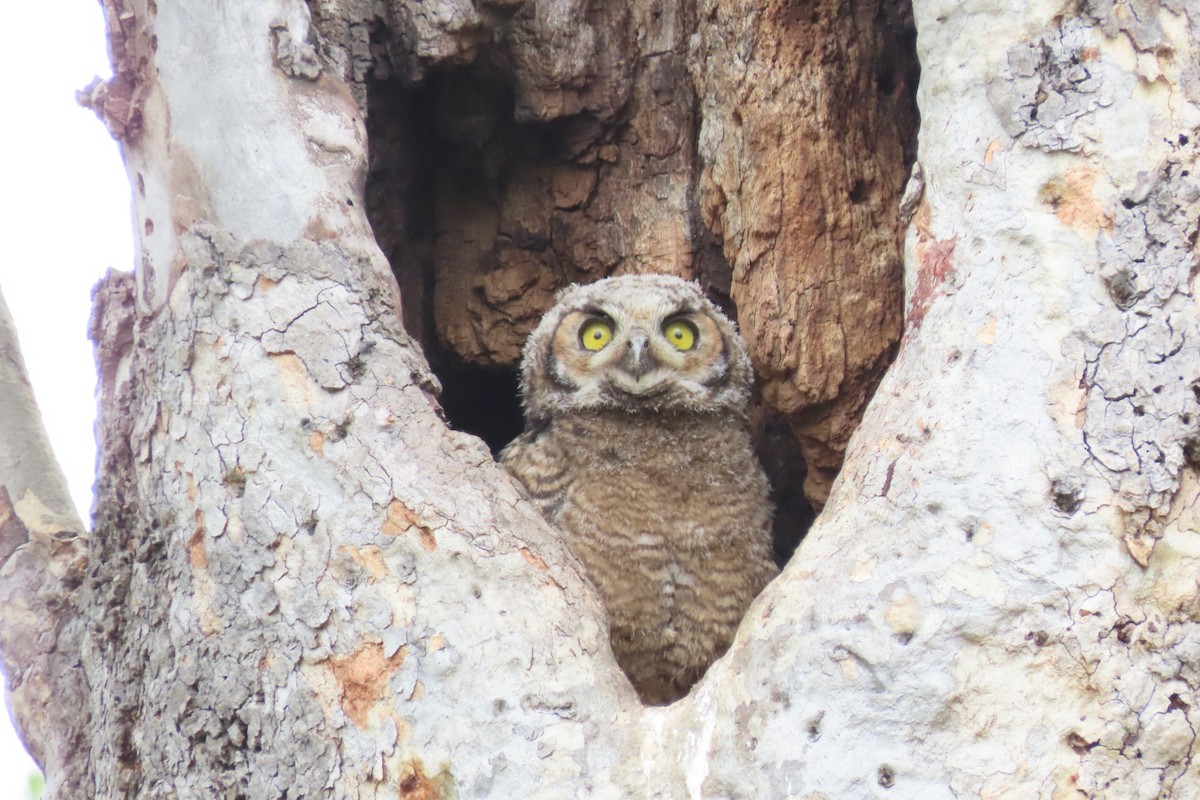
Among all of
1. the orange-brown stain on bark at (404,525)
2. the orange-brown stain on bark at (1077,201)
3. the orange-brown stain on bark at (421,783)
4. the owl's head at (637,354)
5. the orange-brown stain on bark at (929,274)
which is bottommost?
the orange-brown stain on bark at (421,783)

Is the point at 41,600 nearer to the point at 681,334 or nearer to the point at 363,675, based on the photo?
the point at 363,675

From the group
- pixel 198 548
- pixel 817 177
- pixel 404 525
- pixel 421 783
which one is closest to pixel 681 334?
pixel 817 177

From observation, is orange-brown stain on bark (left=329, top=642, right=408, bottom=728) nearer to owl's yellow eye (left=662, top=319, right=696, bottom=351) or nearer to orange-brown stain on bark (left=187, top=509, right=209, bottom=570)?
orange-brown stain on bark (left=187, top=509, right=209, bottom=570)

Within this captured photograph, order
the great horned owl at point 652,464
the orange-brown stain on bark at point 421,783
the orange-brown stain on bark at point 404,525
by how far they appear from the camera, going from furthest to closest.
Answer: the great horned owl at point 652,464, the orange-brown stain on bark at point 404,525, the orange-brown stain on bark at point 421,783

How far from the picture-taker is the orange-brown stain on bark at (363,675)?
236cm

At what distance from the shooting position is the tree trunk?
2.13 m

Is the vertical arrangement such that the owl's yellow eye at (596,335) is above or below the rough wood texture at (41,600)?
above

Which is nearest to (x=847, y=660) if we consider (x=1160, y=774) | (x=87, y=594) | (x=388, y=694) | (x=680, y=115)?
(x=1160, y=774)

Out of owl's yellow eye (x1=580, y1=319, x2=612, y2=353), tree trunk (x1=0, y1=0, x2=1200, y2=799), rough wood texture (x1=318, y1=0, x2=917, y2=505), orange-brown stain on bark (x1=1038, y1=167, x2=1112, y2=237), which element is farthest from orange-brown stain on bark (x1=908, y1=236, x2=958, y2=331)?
owl's yellow eye (x1=580, y1=319, x2=612, y2=353)

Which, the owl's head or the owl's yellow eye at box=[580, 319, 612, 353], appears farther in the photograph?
the owl's yellow eye at box=[580, 319, 612, 353]

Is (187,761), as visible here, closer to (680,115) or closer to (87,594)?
(87,594)

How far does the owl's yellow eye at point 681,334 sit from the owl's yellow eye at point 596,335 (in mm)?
172

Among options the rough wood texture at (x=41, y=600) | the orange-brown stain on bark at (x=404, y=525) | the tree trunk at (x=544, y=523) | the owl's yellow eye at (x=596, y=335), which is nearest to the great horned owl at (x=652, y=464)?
the owl's yellow eye at (x=596, y=335)

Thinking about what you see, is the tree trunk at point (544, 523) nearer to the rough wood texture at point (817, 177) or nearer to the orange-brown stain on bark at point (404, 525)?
the orange-brown stain on bark at point (404, 525)
